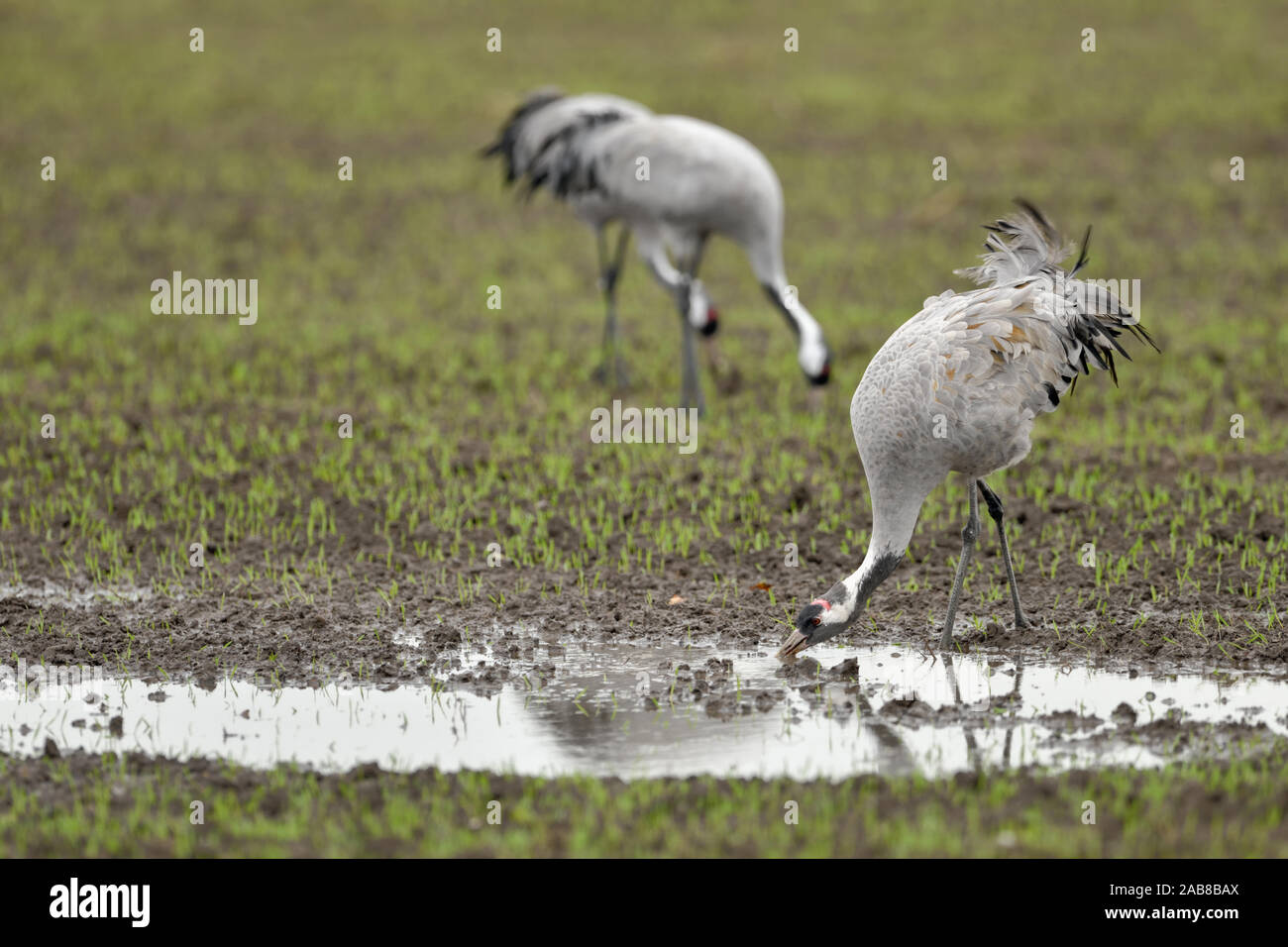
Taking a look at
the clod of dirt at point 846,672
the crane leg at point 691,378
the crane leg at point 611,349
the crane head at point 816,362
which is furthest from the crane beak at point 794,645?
the crane leg at point 611,349

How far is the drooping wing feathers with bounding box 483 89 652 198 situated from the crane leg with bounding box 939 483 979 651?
16.7 feet

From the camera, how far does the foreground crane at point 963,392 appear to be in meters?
6.12

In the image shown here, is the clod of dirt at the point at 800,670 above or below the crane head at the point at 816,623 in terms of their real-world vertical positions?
below

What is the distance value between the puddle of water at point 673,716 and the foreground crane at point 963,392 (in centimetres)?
38

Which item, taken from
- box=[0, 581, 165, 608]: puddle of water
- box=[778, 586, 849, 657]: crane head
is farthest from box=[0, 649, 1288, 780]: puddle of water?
box=[0, 581, 165, 608]: puddle of water

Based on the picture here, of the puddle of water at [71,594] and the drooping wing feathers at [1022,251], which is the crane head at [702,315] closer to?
the drooping wing feathers at [1022,251]

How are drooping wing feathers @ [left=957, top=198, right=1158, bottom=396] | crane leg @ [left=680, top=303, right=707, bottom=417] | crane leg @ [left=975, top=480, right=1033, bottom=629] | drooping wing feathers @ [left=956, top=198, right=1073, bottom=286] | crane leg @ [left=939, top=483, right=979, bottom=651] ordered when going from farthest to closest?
crane leg @ [left=680, top=303, right=707, bottom=417] → drooping wing feathers @ [left=956, top=198, right=1073, bottom=286] → drooping wing feathers @ [left=957, top=198, right=1158, bottom=396] → crane leg @ [left=975, top=480, right=1033, bottom=629] → crane leg @ [left=939, top=483, right=979, bottom=651]

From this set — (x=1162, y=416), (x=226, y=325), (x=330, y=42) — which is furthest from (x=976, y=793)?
(x=330, y=42)

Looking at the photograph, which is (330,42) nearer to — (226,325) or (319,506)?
(226,325)

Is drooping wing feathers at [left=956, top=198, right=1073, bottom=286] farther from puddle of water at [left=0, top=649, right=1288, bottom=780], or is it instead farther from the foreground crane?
puddle of water at [left=0, top=649, right=1288, bottom=780]

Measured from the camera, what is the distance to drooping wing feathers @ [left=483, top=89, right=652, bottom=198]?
11242 mm

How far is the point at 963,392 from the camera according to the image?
6.18 m
